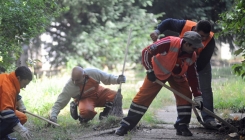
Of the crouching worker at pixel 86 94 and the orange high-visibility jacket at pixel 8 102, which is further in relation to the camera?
the crouching worker at pixel 86 94

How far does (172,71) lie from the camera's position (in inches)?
246

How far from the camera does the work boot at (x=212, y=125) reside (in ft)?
22.0

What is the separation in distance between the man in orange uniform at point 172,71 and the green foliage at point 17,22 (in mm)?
1912

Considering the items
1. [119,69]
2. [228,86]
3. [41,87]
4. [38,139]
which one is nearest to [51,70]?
[119,69]

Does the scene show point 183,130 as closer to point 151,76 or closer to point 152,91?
point 152,91

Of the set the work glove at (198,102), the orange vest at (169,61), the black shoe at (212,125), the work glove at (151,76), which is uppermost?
the orange vest at (169,61)

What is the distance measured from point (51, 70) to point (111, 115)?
8749 millimetres

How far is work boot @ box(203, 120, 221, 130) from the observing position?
22.0 ft

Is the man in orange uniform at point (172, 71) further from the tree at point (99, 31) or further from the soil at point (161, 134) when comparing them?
the tree at point (99, 31)

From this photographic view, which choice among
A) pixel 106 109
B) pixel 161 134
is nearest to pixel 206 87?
pixel 161 134

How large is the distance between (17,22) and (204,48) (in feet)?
9.08

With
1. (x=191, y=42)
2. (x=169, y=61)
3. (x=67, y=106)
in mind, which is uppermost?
(x=191, y=42)

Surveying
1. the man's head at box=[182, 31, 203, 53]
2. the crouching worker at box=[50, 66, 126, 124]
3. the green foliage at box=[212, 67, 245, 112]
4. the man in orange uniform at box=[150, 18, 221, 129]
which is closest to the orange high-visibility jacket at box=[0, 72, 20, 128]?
the crouching worker at box=[50, 66, 126, 124]

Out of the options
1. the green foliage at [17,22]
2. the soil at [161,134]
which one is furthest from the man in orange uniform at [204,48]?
the green foliage at [17,22]
